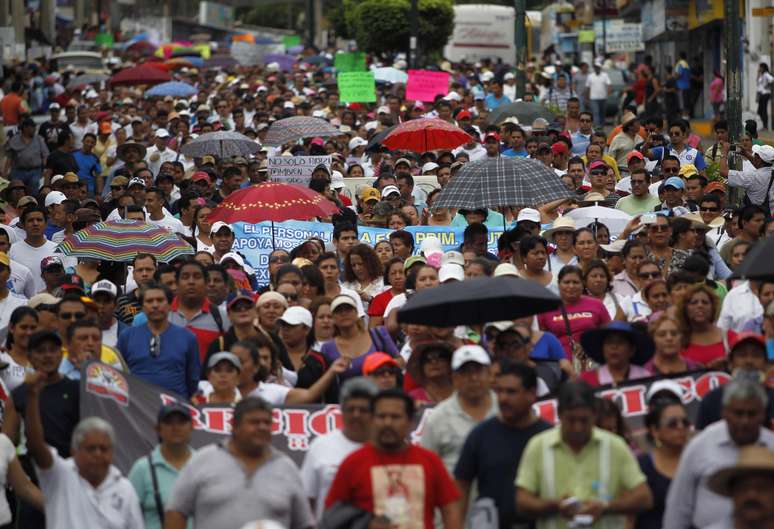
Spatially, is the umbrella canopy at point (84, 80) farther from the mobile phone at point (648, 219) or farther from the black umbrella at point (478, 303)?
the black umbrella at point (478, 303)

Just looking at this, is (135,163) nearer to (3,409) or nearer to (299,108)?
(299,108)

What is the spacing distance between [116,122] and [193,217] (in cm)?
Result: 1372

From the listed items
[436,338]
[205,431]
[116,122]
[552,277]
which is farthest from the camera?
[116,122]

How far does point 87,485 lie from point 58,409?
1.31 metres

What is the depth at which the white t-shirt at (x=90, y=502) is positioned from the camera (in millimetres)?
9062

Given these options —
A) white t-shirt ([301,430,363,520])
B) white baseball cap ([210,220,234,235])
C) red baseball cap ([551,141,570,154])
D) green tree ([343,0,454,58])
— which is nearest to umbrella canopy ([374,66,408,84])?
green tree ([343,0,454,58])

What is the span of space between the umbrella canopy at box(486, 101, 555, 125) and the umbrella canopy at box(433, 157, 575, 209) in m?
11.6

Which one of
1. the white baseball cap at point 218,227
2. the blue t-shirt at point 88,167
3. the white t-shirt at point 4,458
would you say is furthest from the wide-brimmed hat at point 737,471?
the blue t-shirt at point 88,167

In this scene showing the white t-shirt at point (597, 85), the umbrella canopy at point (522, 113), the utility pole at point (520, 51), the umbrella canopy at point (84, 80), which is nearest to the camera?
the umbrella canopy at point (522, 113)

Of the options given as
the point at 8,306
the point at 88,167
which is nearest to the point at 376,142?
the point at 88,167

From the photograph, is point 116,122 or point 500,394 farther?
point 116,122

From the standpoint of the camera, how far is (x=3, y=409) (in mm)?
10320

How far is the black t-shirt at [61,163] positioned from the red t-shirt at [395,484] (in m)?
16.7

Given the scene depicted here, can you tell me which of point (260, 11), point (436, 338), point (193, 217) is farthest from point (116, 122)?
point (260, 11)
